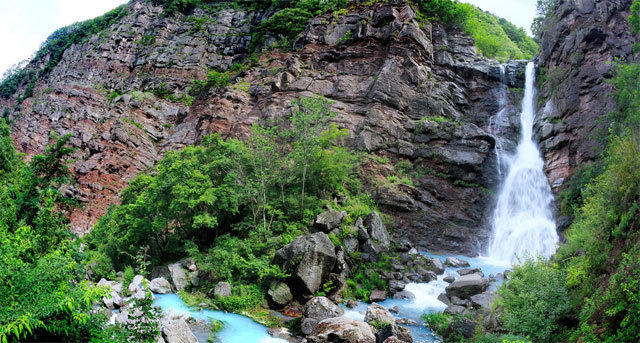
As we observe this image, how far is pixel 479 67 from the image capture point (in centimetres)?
4128

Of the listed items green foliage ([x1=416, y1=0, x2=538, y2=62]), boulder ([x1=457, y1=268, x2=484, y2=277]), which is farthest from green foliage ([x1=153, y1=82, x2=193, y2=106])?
boulder ([x1=457, y1=268, x2=484, y2=277])

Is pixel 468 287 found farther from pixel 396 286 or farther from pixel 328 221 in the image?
pixel 328 221

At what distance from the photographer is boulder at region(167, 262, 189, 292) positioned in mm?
19316

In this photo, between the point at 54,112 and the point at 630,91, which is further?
the point at 54,112

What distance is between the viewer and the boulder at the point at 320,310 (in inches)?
588

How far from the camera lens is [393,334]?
1217 cm

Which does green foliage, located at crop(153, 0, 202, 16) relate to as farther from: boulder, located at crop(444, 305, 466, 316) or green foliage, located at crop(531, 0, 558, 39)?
boulder, located at crop(444, 305, 466, 316)

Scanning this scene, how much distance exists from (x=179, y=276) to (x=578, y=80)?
3619 cm

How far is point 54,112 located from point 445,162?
52232 millimetres

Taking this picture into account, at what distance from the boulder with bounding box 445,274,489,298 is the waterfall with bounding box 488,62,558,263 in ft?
32.4

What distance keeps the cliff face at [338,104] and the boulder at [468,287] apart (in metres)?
9.59

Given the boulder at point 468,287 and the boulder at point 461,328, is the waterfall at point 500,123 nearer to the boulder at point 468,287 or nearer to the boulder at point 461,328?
the boulder at point 468,287

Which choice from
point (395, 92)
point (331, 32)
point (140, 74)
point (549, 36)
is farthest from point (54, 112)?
point (549, 36)

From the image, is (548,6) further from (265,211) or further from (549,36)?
(265,211)
